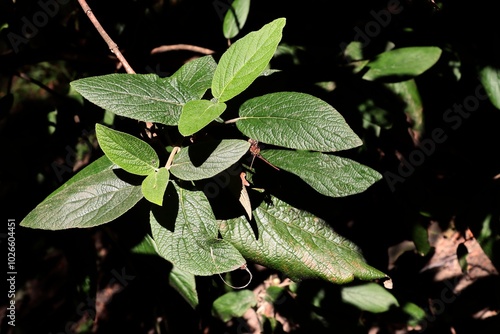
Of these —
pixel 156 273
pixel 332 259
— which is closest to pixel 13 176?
pixel 156 273

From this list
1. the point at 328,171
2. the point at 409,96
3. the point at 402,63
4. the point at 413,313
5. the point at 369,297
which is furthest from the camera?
the point at 413,313

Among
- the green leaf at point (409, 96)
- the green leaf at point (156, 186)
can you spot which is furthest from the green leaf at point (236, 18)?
the green leaf at point (156, 186)

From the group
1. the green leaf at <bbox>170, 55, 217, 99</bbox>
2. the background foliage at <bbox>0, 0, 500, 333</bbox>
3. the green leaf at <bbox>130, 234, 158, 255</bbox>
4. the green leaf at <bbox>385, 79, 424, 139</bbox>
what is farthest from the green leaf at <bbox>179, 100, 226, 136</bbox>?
the green leaf at <bbox>385, 79, 424, 139</bbox>

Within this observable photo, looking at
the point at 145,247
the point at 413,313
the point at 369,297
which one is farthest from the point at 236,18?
the point at 413,313

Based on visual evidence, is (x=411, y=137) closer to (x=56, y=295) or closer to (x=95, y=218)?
(x=95, y=218)

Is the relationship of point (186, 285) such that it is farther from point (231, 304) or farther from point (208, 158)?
point (231, 304)

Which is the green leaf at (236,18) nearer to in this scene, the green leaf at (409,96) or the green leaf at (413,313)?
the green leaf at (409,96)
